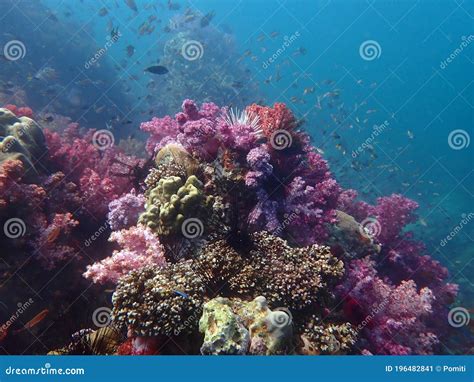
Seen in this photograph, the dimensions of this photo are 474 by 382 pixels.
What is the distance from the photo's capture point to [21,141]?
20.3 ft

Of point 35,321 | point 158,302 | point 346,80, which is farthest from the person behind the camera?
point 346,80

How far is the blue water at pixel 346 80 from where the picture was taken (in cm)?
1880

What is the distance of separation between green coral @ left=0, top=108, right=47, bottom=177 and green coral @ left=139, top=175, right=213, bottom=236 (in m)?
2.45

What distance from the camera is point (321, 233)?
578cm

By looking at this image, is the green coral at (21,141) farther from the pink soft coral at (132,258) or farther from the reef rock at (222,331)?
the reef rock at (222,331)

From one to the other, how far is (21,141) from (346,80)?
257ft

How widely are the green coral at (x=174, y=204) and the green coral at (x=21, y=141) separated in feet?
8.04

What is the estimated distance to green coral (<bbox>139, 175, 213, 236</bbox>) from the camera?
4773 millimetres

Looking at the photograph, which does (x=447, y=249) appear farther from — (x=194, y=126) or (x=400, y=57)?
(x=400, y=57)

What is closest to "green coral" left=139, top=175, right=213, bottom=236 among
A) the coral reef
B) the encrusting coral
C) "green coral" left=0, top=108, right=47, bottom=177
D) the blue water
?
the encrusting coral

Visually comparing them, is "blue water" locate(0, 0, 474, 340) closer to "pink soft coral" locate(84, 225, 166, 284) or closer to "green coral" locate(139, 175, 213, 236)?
"green coral" locate(139, 175, 213, 236)

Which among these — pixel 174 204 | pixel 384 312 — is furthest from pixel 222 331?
pixel 384 312

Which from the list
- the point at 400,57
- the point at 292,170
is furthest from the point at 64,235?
the point at 400,57

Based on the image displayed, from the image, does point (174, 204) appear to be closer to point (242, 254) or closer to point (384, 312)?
point (242, 254)
